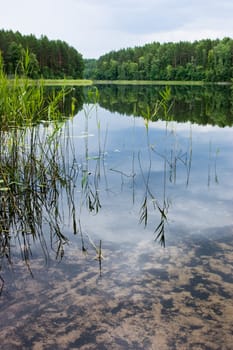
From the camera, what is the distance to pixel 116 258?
13.2ft

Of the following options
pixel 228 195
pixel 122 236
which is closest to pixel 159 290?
pixel 122 236

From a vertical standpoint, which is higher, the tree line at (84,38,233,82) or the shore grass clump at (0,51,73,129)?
the tree line at (84,38,233,82)

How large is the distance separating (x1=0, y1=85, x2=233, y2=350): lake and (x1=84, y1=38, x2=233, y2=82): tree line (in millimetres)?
83255

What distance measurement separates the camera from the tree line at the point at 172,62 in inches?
3474

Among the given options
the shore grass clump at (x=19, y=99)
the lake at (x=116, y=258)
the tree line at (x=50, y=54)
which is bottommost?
the lake at (x=116, y=258)

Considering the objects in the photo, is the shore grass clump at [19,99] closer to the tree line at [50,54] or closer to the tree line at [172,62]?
the tree line at [50,54]

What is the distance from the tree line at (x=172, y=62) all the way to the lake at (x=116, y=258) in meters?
83.3

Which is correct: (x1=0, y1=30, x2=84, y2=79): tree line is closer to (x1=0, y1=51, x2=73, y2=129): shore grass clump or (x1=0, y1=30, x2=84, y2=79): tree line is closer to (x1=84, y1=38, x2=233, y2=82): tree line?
(x1=84, y1=38, x2=233, y2=82): tree line

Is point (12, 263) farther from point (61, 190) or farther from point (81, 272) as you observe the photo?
point (61, 190)

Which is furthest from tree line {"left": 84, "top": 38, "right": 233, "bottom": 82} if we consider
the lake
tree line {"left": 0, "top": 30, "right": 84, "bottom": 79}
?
the lake

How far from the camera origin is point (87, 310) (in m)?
3.10

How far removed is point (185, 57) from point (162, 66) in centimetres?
729

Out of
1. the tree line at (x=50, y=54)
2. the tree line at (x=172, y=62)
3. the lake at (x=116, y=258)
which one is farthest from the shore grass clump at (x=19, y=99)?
the tree line at (x=172, y=62)

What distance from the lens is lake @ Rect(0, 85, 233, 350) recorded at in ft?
9.31
